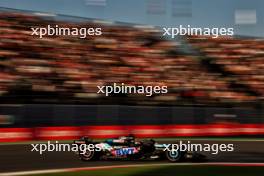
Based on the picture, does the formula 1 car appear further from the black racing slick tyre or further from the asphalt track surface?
the asphalt track surface

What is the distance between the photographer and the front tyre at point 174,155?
406 inches

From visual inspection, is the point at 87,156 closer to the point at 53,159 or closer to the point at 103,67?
the point at 53,159

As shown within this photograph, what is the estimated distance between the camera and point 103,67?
38.4ft

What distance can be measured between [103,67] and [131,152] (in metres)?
2.24

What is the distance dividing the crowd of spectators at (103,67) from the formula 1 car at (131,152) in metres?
0.98

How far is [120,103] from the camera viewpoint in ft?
36.4

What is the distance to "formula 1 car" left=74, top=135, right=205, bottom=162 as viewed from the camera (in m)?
10.4

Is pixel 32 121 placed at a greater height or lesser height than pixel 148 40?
lesser

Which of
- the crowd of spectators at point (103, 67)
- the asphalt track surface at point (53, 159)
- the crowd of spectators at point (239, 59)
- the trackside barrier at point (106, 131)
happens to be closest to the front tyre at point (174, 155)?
the asphalt track surface at point (53, 159)

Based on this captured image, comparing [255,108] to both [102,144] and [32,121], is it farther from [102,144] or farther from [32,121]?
[32,121]

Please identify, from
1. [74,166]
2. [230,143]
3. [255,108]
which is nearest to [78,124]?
[74,166]

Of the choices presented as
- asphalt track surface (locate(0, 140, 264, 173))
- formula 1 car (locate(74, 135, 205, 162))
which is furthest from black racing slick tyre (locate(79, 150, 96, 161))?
asphalt track surface (locate(0, 140, 264, 173))

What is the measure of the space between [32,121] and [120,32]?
3099mm

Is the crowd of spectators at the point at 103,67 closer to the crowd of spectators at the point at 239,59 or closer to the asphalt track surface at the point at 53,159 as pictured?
the crowd of spectators at the point at 239,59
